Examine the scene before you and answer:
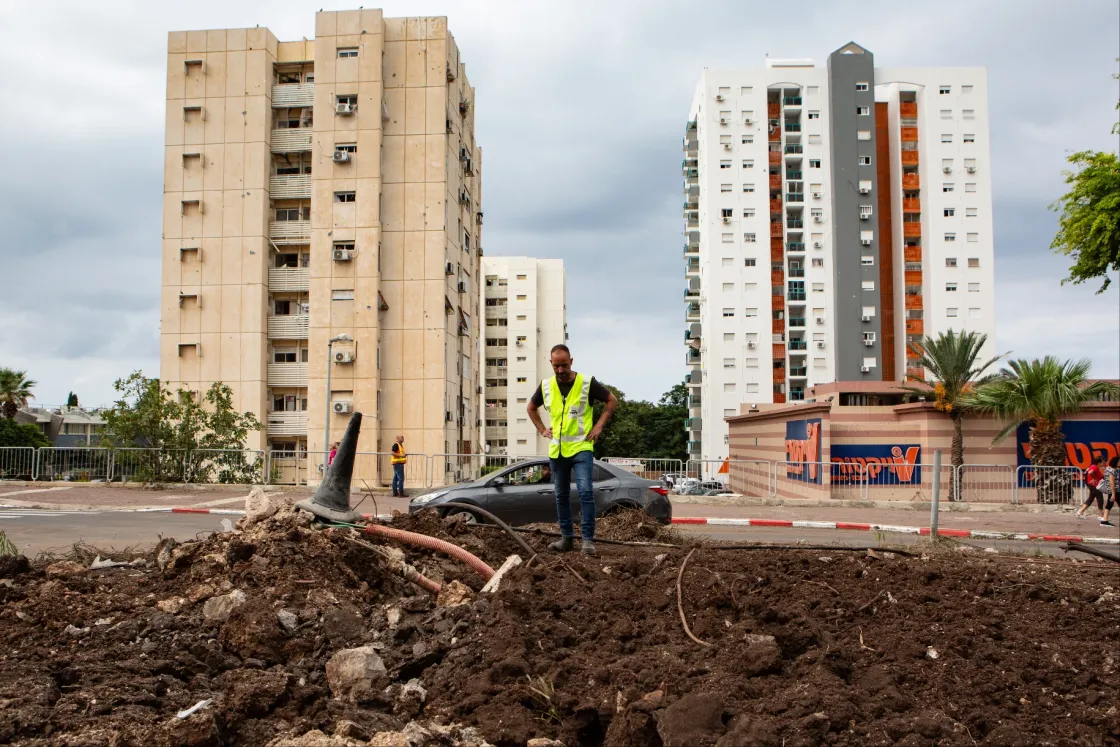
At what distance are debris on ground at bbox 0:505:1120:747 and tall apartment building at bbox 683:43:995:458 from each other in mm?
65013

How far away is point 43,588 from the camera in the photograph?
566 centimetres

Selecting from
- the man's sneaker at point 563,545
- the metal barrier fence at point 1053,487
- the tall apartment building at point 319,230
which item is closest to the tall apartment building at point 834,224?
the tall apartment building at point 319,230

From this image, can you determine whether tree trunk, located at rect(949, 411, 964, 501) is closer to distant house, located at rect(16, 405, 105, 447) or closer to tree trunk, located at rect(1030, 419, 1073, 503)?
tree trunk, located at rect(1030, 419, 1073, 503)

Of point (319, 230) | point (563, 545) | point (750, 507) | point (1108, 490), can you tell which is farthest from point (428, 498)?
point (319, 230)

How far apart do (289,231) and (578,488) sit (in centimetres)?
3950

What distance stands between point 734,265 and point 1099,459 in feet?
151

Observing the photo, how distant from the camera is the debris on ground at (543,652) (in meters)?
3.66

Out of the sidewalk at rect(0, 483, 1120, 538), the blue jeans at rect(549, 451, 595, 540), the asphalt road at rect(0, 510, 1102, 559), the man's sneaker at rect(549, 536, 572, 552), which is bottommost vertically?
the sidewalk at rect(0, 483, 1120, 538)

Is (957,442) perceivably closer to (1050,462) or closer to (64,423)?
(1050,462)

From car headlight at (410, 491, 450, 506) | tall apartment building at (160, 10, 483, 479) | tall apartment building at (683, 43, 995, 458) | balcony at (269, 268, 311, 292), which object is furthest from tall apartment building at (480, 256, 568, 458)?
car headlight at (410, 491, 450, 506)

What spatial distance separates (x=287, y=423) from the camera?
4194 cm

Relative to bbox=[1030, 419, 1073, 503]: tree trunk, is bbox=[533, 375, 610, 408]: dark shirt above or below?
above

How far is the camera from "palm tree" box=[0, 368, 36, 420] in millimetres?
A: 55281

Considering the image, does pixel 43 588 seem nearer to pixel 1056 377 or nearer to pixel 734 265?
pixel 1056 377
